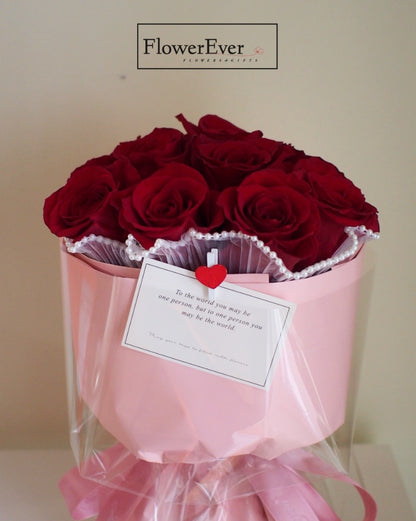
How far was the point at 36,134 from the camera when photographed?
1.04m

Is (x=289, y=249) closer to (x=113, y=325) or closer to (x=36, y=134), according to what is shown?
(x=113, y=325)

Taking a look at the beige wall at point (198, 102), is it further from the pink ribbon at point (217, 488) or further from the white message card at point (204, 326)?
the white message card at point (204, 326)

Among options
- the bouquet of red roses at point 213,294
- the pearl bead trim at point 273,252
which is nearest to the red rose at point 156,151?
the bouquet of red roses at point 213,294

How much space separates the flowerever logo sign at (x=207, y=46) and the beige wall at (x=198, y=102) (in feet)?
0.05

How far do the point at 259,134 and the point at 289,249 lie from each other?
24 cm

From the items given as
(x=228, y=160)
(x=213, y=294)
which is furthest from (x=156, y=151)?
(x=213, y=294)

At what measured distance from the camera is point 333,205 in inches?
24.5

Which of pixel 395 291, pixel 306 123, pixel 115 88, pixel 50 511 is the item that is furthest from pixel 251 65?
pixel 50 511

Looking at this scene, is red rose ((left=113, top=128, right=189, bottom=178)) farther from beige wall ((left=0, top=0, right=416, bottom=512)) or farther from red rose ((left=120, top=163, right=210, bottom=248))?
beige wall ((left=0, top=0, right=416, bottom=512))

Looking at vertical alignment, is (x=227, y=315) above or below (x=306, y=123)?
below

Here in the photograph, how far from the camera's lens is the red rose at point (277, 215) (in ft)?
1.90

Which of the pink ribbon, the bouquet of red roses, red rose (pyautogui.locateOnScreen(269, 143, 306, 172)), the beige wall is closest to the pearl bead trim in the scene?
the bouquet of red roses

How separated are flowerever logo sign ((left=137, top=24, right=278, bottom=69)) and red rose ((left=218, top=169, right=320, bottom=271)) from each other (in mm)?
495

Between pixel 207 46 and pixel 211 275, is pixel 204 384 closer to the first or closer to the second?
pixel 211 275
